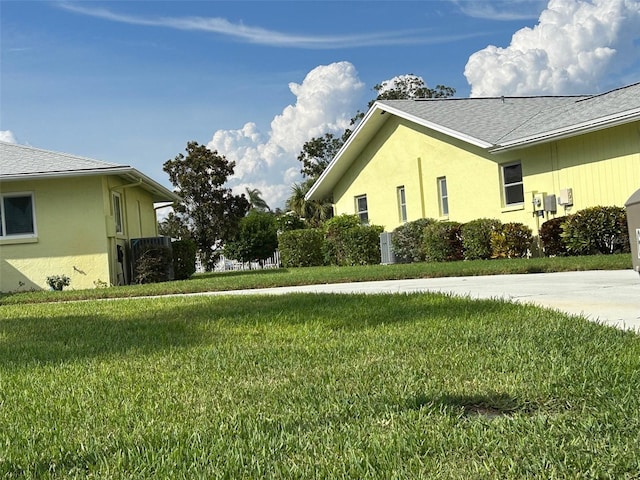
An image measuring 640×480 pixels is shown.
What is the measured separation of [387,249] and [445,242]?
109 inches

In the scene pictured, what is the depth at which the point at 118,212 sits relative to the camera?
758 inches

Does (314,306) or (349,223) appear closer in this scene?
(314,306)

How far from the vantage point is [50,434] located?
137 inches

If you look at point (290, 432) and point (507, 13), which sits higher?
point (507, 13)

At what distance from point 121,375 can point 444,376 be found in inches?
87.7

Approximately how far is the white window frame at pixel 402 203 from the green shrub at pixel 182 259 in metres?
7.65

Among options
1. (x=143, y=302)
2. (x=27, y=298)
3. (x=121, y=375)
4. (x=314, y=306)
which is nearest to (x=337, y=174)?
(x=27, y=298)

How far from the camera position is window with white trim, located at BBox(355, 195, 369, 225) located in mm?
26297

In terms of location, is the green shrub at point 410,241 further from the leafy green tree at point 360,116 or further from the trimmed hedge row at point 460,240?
the leafy green tree at point 360,116

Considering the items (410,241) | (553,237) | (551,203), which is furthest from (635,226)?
(410,241)

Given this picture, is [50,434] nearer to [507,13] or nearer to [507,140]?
[507,140]

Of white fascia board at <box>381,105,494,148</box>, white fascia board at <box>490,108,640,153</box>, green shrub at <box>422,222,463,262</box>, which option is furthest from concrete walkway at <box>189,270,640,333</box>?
white fascia board at <box>381,105,494,148</box>

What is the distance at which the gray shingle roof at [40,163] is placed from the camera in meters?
16.9

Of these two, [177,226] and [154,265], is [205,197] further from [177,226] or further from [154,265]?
[154,265]
